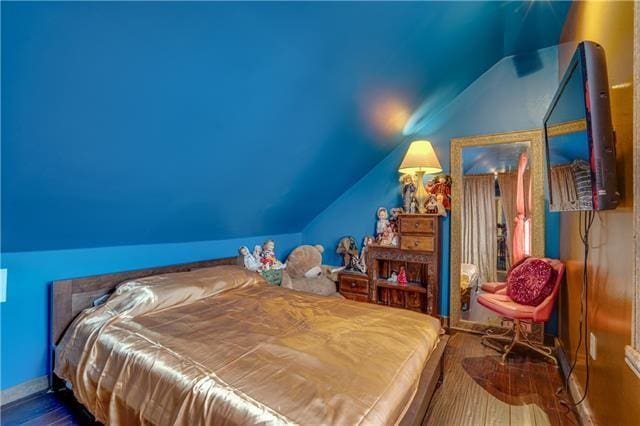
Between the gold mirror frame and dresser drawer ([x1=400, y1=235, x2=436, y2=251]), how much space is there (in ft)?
1.03

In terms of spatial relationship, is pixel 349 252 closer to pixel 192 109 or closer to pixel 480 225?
pixel 480 225

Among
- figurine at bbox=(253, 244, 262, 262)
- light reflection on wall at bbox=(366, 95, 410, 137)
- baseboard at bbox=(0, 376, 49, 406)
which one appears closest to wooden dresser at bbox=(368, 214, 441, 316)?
light reflection on wall at bbox=(366, 95, 410, 137)

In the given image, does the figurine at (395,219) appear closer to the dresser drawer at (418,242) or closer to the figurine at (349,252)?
the dresser drawer at (418,242)

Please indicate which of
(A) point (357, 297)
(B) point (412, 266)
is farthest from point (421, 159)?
(A) point (357, 297)

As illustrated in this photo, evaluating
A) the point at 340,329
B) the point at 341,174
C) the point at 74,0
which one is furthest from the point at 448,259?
the point at 74,0

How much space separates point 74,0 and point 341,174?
2.70 meters

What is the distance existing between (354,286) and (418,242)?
95 centimetres

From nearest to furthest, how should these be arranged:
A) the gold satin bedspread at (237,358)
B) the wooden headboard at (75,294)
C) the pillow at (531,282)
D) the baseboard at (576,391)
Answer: the gold satin bedspread at (237,358)
the baseboard at (576,391)
the wooden headboard at (75,294)
the pillow at (531,282)

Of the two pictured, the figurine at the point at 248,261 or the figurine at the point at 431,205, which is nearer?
the figurine at the point at 431,205

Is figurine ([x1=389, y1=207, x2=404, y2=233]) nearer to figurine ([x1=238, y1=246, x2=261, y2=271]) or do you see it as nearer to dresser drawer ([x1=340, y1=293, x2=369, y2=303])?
dresser drawer ([x1=340, y1=293, x2=369, y2=303])

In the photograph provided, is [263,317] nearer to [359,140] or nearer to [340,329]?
[340,329]

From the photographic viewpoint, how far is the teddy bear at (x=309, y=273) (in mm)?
3551

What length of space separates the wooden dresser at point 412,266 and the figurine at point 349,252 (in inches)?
10.6

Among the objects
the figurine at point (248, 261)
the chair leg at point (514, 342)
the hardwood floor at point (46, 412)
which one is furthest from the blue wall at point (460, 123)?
the hardwood floor at point (46, 412)
